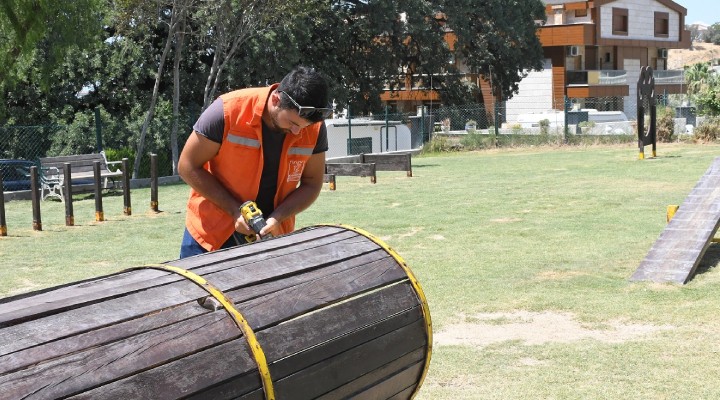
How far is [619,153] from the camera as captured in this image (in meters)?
26.5

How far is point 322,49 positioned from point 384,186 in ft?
49.5

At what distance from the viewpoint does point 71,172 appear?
58.6ft

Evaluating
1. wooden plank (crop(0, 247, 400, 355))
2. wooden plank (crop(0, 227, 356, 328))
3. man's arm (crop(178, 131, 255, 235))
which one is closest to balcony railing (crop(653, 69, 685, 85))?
man's arm (crop(178, 131, 255, 235))

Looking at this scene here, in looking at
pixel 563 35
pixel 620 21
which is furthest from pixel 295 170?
→ pixel 620 21

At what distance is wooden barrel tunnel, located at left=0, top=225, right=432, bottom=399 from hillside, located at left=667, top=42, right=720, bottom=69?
443ft

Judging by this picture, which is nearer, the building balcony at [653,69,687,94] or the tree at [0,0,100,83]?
the tree at [0,0,100,83]

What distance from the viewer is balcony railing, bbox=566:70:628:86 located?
52.6 metres

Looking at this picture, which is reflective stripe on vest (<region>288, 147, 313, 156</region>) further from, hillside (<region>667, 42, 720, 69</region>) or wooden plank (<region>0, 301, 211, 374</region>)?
hillside (<region>667, 42, 720, 69</region>)

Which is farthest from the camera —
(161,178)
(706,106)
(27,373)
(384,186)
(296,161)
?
(706,106)

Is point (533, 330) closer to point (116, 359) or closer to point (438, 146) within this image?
point (116, 359)

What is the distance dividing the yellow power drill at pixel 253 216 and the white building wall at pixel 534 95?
48904 mm

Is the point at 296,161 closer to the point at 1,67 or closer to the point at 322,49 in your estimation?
the point at 1,67

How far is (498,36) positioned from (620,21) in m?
22.1

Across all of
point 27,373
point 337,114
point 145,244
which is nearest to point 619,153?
point 337,114
